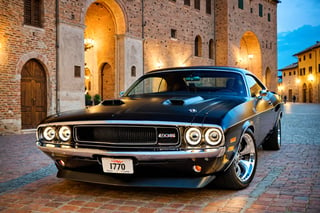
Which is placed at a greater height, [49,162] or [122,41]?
[122,41]

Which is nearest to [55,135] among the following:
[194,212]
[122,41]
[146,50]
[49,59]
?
[194,212]

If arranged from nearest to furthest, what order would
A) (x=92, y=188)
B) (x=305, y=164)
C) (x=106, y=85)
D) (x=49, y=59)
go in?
(x=92, y=188)
(x=305, y=164)
(x=49, y=59)
(x=106, y=85)

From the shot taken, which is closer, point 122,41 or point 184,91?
point 184,91

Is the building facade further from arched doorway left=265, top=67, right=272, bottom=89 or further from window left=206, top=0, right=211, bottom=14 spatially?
arched doorway left=265, top=67, right=272, bottom=89

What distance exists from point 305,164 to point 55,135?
3875mm

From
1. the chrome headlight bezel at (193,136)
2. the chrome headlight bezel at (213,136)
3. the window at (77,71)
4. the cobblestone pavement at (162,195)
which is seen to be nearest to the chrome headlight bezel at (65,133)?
the cobblestone pavement at (162,195)

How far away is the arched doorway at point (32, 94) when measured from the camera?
43.1 ft

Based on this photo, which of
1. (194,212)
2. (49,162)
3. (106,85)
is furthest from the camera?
(106,85)

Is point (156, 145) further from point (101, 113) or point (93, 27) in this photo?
point (93, 27)

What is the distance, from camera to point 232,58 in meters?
28.8

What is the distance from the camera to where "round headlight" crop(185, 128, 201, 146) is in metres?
3.25

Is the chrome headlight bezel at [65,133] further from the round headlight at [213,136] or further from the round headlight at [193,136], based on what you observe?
the round headlight at [213,136]

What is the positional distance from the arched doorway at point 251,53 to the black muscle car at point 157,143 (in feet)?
103

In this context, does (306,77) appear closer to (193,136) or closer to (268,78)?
(268,78)
